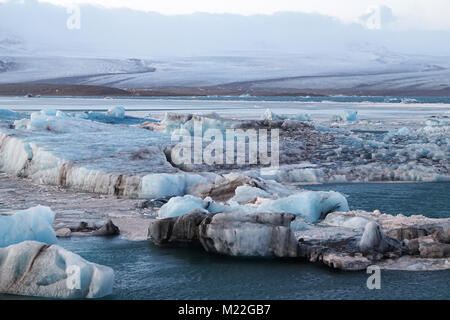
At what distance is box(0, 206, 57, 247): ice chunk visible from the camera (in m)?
6.53

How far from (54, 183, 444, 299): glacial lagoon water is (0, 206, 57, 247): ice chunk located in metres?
0.50

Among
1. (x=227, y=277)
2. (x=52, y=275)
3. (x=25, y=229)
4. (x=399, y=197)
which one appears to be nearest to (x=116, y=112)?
(x=399, y=197)

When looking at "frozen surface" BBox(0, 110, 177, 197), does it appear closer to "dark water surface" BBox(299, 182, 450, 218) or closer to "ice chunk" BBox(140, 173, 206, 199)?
"ice chunk" BBox(140, 173, 206, 199)

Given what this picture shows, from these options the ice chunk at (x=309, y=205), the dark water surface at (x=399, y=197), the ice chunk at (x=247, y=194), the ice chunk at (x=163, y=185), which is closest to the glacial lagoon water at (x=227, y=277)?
the ice chunk at (x=309, y=205)

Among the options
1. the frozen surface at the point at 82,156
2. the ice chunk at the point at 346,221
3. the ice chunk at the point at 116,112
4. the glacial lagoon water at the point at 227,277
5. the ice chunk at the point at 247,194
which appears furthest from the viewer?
A: the ice chunk at the point at 116,112

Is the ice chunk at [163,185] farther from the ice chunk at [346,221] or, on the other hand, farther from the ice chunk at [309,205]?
the ice chunk at [346,221]

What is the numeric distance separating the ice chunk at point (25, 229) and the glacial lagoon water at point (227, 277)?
0.50 metres

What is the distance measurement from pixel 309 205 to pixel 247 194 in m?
1.19
